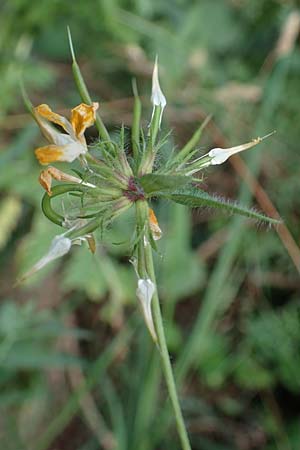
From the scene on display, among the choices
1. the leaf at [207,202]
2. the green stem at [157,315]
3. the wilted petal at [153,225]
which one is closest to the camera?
the leaf at [207,202]

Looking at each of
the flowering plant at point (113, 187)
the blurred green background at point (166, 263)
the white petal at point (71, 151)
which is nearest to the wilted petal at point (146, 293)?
the flowering plant at point (113, 187)

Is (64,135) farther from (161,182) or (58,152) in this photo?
(161,182)

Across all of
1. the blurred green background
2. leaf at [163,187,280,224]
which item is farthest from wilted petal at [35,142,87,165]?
the blurred green background

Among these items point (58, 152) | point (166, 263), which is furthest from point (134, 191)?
point (166, 263)

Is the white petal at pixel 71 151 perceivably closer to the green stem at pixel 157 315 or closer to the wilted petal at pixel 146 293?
the green stem at pixel 157 315

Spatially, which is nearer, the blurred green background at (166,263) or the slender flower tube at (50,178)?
the slender flower tube at (50,178)

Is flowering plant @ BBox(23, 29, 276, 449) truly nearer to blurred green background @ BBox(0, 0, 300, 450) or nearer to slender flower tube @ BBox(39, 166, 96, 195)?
slender flower tube @ BBox(39, 166, 96, 195)
